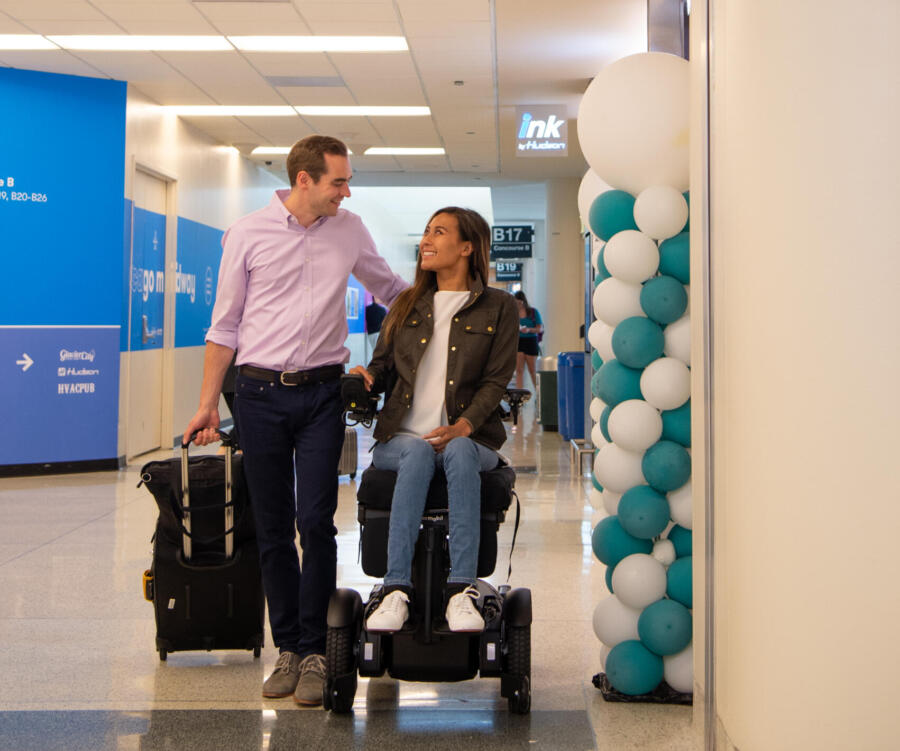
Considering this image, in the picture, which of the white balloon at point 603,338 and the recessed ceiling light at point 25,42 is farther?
the recessed ceiling light at point 25,42

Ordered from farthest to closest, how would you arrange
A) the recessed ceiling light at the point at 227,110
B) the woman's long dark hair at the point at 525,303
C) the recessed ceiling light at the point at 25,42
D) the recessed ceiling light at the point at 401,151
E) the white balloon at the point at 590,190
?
the woman's long dark hair at the point at 525,303 → the recessed ceiling light at the point at 401,151 → the recessed ceiling light at the point at 227,110 → the recessed ceiling light at the point at 25,42 → the white balloon at the point at 590,190

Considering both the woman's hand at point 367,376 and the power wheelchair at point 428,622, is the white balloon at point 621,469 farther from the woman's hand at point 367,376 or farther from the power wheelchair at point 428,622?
the woman's hand at point 367,376

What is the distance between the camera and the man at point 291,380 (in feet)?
10.3

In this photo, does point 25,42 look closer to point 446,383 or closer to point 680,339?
point 446,383

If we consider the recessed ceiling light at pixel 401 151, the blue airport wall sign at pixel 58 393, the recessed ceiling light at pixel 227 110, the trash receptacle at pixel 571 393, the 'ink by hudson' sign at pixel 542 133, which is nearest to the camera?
the blue airport wall sign at pixel 58 393

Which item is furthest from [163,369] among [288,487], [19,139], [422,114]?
[288,487]

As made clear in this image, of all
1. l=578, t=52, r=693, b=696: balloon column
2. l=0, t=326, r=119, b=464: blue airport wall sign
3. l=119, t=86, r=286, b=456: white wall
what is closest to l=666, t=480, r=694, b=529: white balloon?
l=578, t=52, r=693, b=696: balloon column

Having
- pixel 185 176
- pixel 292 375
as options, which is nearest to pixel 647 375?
pixel 292 375

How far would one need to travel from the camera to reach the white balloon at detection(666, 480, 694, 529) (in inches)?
118

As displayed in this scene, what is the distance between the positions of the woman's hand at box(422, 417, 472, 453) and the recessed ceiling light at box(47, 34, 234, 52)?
5643 millimetres

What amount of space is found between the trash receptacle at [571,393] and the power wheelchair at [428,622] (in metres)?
6.86

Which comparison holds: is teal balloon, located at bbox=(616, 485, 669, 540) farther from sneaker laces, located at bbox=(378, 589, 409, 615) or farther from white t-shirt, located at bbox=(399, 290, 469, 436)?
sneaker laces, located at bbox=(378, 589, 409, 615)

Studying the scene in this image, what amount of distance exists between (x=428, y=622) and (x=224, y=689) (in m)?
0.81

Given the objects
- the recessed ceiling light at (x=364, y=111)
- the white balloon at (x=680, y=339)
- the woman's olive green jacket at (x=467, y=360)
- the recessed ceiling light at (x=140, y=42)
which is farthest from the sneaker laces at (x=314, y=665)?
the recessed ceiling light at (x=364, y=111)
